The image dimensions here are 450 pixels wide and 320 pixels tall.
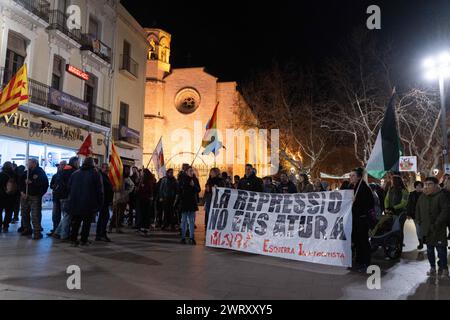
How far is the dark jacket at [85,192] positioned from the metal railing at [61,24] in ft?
44.9

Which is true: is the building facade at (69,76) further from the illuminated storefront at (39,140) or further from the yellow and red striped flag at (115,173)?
the yellow and red striped flag at (115,173)

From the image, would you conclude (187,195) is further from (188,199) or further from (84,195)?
(84,195)

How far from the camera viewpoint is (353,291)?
5.57 meters

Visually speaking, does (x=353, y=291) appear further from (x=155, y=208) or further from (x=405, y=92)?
(x=405, y=92)

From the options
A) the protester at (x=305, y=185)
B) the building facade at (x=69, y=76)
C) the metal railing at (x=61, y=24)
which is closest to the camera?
the protester at (x=305, y=185)

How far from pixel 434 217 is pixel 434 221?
69 mm

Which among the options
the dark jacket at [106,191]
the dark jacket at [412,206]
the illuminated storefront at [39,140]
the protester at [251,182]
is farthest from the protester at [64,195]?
the dark jacket at [412,206]

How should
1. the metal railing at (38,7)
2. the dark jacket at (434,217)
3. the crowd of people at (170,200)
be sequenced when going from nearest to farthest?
the dark jacket at (434,217) → the crowd of people at (170,200) → the metal railing at (38,7)

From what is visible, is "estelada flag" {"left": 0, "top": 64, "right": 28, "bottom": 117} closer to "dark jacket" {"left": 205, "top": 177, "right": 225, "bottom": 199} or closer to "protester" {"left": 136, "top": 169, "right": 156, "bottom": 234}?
"protester" {"left": 136, "top": 169, "right": 156, "bottom": 234}

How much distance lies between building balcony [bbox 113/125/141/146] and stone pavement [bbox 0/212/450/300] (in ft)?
54.5

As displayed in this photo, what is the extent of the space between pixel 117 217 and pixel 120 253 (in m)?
4.01

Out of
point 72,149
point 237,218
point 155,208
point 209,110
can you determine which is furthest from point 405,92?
point 209,110

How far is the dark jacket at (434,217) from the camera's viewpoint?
21.7 feet

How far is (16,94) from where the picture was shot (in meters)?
10.2
